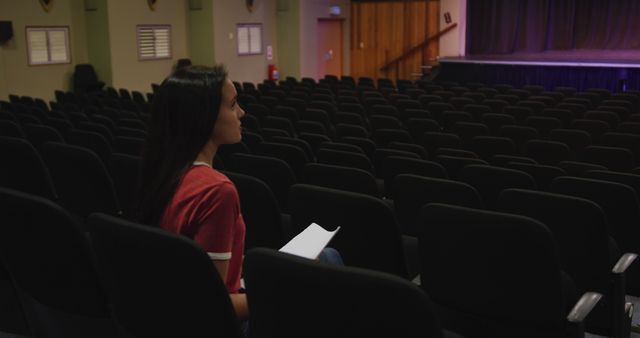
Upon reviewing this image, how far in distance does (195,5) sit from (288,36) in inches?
114

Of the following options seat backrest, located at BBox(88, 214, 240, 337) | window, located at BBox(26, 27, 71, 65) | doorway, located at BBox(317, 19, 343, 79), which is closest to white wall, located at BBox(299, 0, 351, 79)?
doorway, located at BBox(317, 19, 343, 79)

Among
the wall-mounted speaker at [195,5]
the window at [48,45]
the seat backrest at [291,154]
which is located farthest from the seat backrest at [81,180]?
the wall-mounted speaker at [195,5]

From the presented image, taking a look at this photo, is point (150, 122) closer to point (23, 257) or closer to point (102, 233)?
point (102, 233)

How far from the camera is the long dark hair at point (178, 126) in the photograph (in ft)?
→ 6.88

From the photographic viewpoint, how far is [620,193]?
334cm

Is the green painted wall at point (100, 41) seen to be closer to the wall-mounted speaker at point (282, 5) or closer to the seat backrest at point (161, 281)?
the wall-mounted speaker at point (282, 5)

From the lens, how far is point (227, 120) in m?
2.18

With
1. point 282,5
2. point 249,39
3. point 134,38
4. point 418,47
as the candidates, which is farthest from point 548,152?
point 418,47

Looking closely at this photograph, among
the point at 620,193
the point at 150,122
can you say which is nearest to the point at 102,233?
the point at 150,122

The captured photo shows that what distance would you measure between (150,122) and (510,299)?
148cm

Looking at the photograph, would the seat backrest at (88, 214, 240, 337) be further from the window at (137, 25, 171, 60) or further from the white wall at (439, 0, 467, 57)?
the white wall at (439, 0, 467, 57)

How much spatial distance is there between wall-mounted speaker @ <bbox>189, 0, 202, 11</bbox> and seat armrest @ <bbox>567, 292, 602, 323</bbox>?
14052 millimetres

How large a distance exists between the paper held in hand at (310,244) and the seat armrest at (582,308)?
990mm

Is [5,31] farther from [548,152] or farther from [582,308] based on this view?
[582,308]
